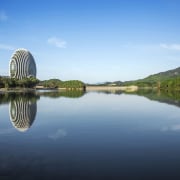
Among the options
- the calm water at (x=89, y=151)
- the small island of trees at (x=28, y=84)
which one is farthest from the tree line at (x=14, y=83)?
the calm water at (x=89, y=151)

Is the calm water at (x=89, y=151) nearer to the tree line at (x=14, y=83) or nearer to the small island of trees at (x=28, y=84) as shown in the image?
the tree line at (x=14, y=83)

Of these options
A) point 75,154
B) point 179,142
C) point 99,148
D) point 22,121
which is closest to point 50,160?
point 75,154

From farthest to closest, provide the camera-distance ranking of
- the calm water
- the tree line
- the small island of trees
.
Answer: the small island of trees → the tree line → the calm water

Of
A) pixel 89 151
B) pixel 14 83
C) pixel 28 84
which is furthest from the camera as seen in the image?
pixel 28 84

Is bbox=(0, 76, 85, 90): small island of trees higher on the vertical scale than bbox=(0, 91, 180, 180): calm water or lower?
higher

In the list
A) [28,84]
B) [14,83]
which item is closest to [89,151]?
[14,83]

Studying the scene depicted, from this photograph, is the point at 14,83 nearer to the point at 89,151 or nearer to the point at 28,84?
the point at 28,84

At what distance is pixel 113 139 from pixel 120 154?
381cm

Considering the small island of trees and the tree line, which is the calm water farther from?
the small island of trees

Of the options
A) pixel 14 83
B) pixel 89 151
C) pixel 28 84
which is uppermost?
pixel 14 83

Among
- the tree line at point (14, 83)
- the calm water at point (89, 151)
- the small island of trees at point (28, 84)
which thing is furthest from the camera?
the small island of trees at point (28, 84)

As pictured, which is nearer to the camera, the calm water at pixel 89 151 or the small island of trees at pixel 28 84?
the calm water at pixel 89 151

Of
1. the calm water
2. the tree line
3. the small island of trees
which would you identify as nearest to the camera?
the calm water

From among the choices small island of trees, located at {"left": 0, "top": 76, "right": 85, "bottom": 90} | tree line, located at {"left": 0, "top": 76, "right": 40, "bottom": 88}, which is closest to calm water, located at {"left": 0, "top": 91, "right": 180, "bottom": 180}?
tree line, located at {"left": 0, "top": 76, "right": 40, "bottom": 88}
